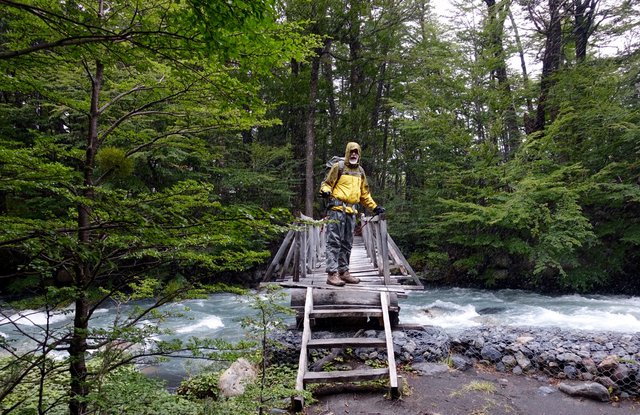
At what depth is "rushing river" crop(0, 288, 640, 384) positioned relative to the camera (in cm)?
794

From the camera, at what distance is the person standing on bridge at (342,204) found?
502cm

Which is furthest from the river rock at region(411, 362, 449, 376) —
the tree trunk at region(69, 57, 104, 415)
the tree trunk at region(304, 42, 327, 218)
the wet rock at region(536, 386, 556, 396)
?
the tree trunk at region(304, 42, 327, 218)

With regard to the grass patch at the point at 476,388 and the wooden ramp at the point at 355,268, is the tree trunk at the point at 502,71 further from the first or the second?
the grass patch at the point at 476,388

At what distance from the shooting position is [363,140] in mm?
19688

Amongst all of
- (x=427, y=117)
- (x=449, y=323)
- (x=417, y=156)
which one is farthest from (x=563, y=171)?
(x=417, y=156)

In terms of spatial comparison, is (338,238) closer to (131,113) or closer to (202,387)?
(202,387)

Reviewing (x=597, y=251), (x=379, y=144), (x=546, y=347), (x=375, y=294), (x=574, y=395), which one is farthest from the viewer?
(x=379, y=144)

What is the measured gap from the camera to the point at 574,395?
4.26 meters

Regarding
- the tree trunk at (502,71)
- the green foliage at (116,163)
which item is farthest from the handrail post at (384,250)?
the tree trunk at (502,71)

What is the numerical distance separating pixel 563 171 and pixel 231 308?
11.1 metres

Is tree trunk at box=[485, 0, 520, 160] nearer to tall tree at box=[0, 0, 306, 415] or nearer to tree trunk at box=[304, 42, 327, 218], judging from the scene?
tree trunk at box=[304, 42, 327, 218]

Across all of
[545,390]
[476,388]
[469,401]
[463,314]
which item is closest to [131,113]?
[469,401]

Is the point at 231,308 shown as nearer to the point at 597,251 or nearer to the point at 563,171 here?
the point at 563,171

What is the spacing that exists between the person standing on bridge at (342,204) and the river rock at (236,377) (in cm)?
164
